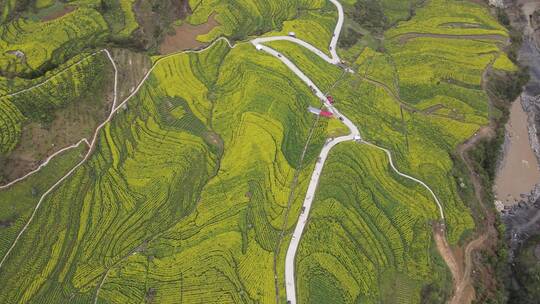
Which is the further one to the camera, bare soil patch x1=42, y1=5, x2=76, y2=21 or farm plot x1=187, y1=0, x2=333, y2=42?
farm plot x1=187, y1=0, x2=333, y2=42

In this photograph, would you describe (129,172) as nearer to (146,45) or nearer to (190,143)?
(190,143)

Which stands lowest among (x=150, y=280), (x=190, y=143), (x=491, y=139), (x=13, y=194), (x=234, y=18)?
(x=150, y=280)

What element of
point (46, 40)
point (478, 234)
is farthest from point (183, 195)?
point (478, 234)

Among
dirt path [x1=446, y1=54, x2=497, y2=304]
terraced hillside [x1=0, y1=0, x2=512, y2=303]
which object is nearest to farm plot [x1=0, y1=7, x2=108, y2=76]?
terraced hillside [x1=0, y1=0, x2=512, y2=303]

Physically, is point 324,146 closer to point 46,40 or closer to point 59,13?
point 46,40

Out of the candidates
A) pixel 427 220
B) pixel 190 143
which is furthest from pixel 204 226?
pixel 427 220

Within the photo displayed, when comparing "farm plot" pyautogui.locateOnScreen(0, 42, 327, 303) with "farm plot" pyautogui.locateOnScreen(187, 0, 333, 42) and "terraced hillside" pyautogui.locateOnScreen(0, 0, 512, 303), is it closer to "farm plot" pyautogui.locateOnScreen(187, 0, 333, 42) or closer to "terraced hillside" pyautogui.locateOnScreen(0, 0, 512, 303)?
"terraced hillside" pyautogui.locateOnScreen(0, 0, 512, 303)

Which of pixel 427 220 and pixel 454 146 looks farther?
pixel 454 146
